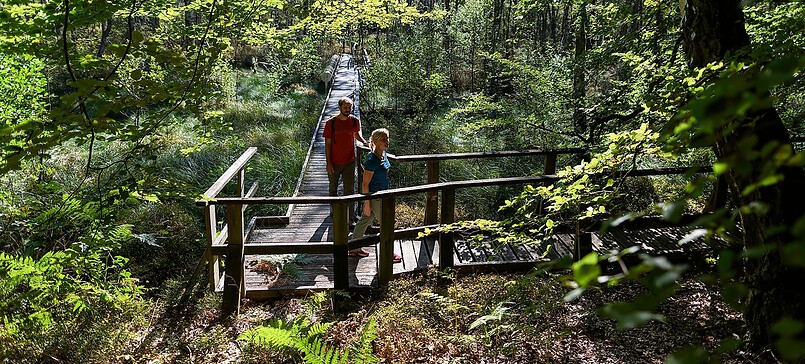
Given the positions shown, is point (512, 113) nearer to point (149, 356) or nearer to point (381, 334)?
point (381, 334)

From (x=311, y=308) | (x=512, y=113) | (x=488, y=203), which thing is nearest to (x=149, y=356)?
(x=311, y=308)

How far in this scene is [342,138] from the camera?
729 centimetres

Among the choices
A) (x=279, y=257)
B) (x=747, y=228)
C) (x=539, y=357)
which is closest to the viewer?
(x=747, y=228)

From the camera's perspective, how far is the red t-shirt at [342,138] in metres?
7.16

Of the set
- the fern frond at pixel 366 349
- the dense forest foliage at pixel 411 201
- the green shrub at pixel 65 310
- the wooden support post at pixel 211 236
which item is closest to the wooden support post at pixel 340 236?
the dense forest foliage at pixel 411 201

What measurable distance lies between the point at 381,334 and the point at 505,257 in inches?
82.5

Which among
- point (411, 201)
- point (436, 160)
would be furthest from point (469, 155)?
point (411, 201)

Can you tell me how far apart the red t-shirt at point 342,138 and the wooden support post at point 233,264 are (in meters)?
2.12

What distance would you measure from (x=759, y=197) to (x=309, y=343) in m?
3.32

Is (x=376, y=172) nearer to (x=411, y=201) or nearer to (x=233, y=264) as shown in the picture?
(x=233, y=264)

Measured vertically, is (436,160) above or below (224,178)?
above

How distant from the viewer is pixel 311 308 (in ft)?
16.7

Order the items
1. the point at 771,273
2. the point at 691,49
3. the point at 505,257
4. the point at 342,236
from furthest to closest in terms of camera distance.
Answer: the point at 505,257 → the point at 342,236 → the point at 691,49 → the point at 771,273

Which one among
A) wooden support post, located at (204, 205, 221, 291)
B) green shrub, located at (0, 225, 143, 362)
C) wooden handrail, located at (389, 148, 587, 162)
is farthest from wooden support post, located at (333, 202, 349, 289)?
green shrub, located at (0, 225, 143, 362)
